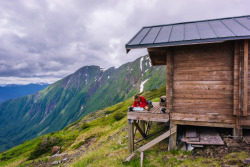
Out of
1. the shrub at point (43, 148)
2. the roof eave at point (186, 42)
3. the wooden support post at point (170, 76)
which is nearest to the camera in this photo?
the roof eave at point (186, 42)

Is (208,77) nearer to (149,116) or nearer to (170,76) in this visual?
(170,76)

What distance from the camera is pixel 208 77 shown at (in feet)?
27.1

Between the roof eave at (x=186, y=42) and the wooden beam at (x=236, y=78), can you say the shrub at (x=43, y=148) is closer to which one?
the roof eave at (x=186, y=42)


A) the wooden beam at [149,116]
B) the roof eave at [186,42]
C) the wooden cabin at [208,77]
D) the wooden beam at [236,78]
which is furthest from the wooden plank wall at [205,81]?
the roof eave at [186,42]

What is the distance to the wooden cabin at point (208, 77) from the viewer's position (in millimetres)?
7574

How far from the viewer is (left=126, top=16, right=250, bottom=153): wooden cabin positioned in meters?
7.57

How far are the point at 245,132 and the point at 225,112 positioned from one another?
2349 mm

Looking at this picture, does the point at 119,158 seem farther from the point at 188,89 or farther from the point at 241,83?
the point at 241,83

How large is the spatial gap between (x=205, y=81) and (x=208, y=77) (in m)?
0.28

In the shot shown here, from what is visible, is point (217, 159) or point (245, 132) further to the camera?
point (245, 132)

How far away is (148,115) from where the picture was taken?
982 cm

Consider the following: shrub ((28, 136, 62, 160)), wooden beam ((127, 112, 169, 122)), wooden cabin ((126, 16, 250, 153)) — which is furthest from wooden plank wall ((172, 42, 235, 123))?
shrub ((28, 136, 62, 160))

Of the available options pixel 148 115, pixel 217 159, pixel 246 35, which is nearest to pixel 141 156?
pixel 148 115

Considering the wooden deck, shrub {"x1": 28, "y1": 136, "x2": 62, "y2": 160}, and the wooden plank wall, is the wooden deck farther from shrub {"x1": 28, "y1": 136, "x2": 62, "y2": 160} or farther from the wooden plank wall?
shrub {"x1": 28, "y1": 136, "x2": 62, "y2": 160}
